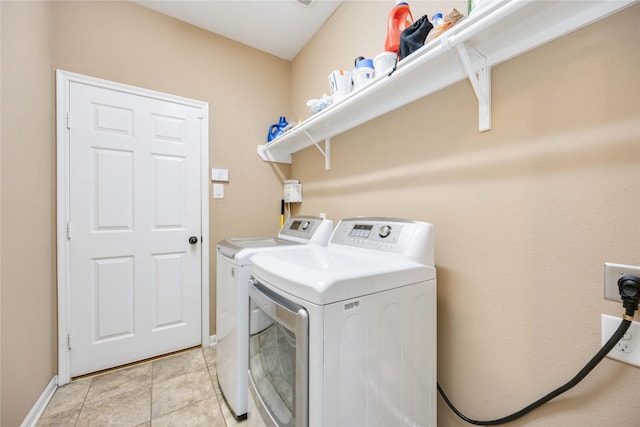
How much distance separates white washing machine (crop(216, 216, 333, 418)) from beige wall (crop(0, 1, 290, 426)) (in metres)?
0.77

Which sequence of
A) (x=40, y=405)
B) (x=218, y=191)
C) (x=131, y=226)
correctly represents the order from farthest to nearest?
(x=218, y=191), (x=131, y=226), (x=40, y=405)

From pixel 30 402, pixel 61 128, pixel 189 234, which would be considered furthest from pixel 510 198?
pixel 61 128

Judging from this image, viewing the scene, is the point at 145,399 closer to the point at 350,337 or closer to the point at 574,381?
the point at 350,337

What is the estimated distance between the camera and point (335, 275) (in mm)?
751

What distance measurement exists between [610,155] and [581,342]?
1.85ft

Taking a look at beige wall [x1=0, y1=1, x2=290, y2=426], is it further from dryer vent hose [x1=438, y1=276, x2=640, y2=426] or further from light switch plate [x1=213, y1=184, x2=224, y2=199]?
dryer vent hose [x1=438, y1=276, x2=640, y2=426]

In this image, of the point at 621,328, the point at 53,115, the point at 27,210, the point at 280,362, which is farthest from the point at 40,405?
the point at 621,328

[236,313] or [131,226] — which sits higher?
[131,226]

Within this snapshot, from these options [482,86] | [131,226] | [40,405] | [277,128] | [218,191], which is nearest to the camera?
[482,86]

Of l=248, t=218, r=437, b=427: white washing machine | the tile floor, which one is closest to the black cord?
l=248, t=218, r=437, b=427: white washing machine

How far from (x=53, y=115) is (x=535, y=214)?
280 centimetres

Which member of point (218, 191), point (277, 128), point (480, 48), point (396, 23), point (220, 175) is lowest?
point (218, 191)

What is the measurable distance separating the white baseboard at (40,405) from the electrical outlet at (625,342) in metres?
2.49

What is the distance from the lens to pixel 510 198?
0.92 metres
